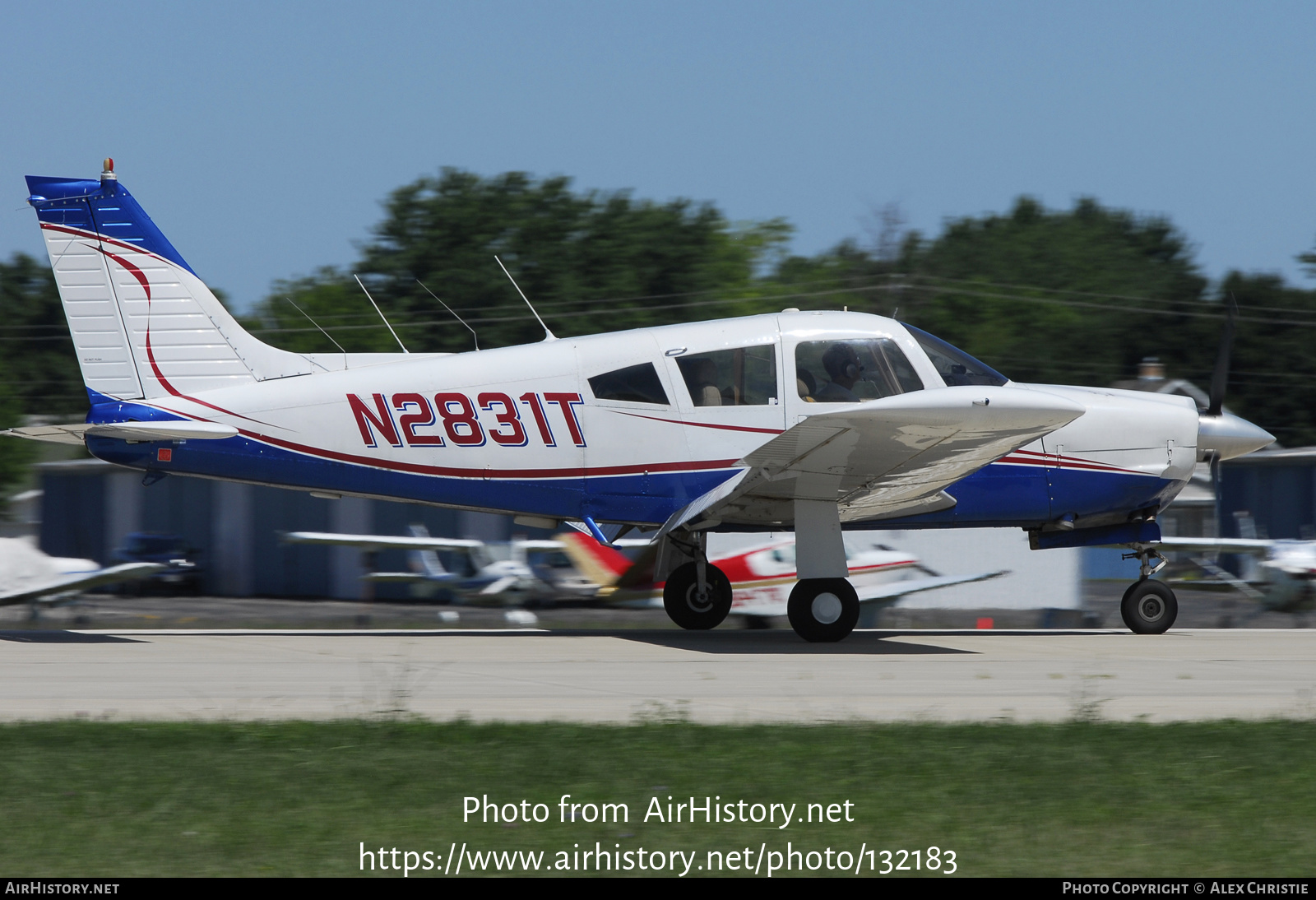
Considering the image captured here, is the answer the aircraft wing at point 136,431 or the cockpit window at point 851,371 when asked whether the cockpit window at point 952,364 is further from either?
the aircraft wing at point 136,431

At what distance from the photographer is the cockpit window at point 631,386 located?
1153 centimetres

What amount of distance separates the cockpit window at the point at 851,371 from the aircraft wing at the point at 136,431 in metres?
4.91

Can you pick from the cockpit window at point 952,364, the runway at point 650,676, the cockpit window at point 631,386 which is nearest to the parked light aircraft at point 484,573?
the runway at point 650,676

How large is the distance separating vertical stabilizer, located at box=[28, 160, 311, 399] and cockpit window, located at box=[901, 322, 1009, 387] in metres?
5.94

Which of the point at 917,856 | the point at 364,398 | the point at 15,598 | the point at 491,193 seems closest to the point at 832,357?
the point at 364,398

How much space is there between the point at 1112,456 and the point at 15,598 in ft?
39.1

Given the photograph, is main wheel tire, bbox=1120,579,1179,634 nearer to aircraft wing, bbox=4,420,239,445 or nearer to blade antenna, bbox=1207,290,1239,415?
blade antenna, bbox=1207,290,1239,415

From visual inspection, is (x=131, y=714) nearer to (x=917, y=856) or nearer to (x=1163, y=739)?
(x=917, y=856)

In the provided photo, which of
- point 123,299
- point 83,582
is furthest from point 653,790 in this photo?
point 83,582

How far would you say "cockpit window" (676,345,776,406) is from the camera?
1145cm

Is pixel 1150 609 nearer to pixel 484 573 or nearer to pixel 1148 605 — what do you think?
pixel 1148 605

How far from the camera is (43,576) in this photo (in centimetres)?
1738

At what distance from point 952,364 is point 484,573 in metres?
11.2

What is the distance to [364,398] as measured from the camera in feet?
37.4
